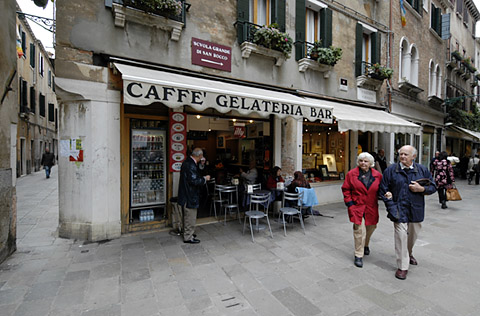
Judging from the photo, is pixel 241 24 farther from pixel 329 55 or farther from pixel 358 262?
pixel 358 262

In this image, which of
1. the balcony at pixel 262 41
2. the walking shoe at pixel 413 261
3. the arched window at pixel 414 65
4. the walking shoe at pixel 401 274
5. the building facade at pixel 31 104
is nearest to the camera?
the walking shoe at pixel 401 274

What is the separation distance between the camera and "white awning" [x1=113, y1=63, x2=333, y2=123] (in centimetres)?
386

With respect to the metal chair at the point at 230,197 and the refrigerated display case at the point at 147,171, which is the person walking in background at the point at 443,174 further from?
the refrigerated display case at the point at 147,171

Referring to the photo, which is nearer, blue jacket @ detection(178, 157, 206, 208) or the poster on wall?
blue jacket @ detection(178, 157, 206, 208)

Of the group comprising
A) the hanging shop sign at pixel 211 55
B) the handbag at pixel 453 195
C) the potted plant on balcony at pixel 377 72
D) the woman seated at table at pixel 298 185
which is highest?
the potted plant on balcony at pixel 377 72

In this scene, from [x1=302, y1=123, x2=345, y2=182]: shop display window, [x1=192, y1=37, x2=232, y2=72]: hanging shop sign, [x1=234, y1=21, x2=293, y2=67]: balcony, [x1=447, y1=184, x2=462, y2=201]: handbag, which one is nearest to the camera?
[x1=192, y1=37, x2=232, y2=72]: hanging shop sign

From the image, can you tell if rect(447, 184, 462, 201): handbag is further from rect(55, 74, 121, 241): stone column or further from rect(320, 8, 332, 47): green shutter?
rect(55, 74, 121, 241): stone column

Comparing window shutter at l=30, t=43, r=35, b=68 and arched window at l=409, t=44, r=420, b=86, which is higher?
window shutter at l=30, t=43, r=35, b=68

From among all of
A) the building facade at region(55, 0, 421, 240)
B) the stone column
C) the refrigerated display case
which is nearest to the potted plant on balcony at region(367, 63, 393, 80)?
the building facade at region(55, 0, 421, 240)

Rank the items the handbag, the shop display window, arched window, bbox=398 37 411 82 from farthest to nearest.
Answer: arched window, bbox=398 37 411 82 → the shop display window → the handbag

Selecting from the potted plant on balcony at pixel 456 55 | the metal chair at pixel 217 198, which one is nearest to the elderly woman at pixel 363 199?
the metal chair at pixel 217 198

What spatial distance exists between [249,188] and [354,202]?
2.09 m

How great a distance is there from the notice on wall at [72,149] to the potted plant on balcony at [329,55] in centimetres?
677

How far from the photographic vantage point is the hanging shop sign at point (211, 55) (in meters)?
5.66
